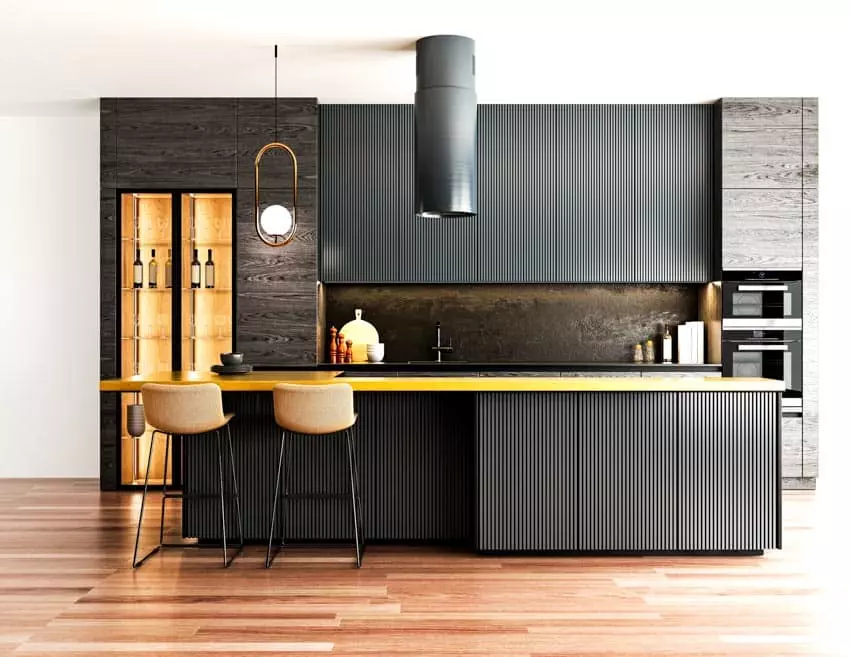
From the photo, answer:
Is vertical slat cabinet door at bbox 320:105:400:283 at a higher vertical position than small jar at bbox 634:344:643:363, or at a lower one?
higher

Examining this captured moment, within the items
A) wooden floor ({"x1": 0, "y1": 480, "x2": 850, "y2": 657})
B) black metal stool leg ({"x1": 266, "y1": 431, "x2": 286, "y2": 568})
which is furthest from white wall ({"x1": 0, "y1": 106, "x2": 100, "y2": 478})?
black metal stool leg ({"x1": 266, "y1": 431, "x2": 286, "y2": 568})

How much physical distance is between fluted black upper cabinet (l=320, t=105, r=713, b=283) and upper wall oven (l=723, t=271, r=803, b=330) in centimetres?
33

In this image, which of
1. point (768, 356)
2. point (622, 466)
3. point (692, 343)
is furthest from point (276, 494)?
point (768, 356)

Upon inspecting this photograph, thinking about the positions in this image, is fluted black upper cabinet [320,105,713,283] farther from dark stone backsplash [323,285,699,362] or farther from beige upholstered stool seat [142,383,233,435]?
beige upholstered stool seat [142,383,233,435]

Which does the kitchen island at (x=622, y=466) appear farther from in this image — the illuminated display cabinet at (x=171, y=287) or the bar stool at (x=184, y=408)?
the illuminated display cabinet at (x=171, y=287)

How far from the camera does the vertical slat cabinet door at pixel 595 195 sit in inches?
274

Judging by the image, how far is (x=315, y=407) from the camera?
4.35 metres

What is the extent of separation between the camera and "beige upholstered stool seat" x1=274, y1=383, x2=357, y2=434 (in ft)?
14.2

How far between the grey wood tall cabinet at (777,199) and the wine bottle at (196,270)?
3920mm

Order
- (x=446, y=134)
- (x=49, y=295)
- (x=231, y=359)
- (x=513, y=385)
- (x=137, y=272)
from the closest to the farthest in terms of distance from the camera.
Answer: (x=513, y=385) → (x=446, y=134) → (x=231, y=359) → (x=137, y=272) → (x=49, y=295)
